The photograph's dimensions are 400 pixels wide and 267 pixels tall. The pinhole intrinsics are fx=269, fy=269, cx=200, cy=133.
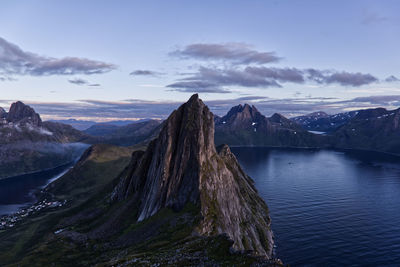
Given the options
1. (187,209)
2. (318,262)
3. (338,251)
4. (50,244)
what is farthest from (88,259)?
(338,251)

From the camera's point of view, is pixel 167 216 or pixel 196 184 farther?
pixel 196 184

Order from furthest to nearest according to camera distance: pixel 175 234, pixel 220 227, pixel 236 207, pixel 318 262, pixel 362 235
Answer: pixel 362 235
pixel 236 207
pixel 318 262
pixel 220 227
pixel 175 234

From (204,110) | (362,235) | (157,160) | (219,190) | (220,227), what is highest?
(204,110)

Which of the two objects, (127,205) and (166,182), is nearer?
(166,182)

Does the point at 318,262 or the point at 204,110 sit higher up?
the point at 204,110

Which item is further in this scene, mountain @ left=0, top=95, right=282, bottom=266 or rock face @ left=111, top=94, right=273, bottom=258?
rock face @ left=111, top=94, right=273, bottom=258

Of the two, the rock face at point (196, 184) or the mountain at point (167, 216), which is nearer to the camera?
the mountain at point (167, 216)

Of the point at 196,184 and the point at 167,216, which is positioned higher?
the point at 196,184

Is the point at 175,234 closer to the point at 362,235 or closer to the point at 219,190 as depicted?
the point at 219,190
